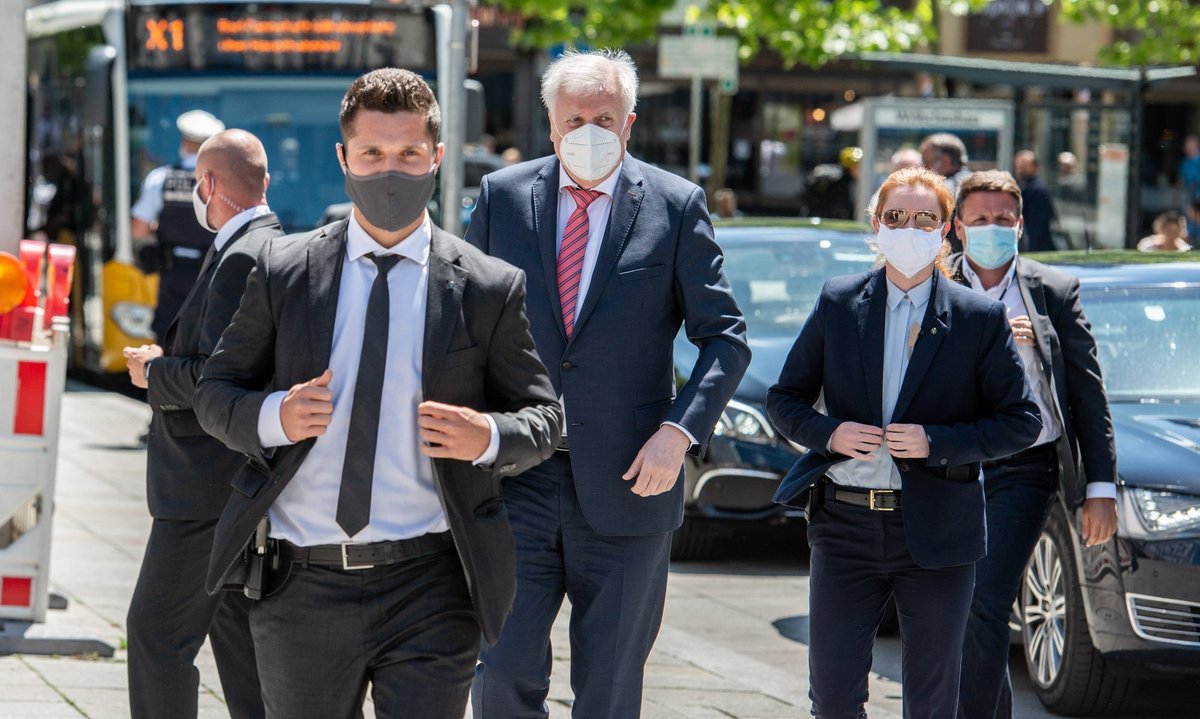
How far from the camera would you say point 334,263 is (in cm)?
364

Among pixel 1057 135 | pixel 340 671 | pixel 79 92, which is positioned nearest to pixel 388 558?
pixel 340 671

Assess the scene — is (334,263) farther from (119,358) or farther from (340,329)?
(119,358)

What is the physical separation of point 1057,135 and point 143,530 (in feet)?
41.5

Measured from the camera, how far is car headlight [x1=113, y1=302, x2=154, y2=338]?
49.4 feet

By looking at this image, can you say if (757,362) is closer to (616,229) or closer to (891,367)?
(891,367)

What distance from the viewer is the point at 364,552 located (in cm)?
361

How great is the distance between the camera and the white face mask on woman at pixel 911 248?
4.99m

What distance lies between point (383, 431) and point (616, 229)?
4.04ft

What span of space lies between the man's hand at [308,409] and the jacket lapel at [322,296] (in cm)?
12

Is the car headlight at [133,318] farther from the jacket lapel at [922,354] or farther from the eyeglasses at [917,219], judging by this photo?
the jacket lapel at [922,354]

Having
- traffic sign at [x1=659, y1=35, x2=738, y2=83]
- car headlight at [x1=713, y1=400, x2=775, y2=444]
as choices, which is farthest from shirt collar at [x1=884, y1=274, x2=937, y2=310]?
traffic sign at [x1=659, y1=35, x2=738, y2=83]

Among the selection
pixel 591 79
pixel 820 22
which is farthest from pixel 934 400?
pixel 820 22

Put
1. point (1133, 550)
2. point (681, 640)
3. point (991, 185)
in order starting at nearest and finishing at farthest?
point (991, 185), point (1133, 550), point (681, 640)

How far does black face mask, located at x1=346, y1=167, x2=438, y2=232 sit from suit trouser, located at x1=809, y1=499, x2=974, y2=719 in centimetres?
174
